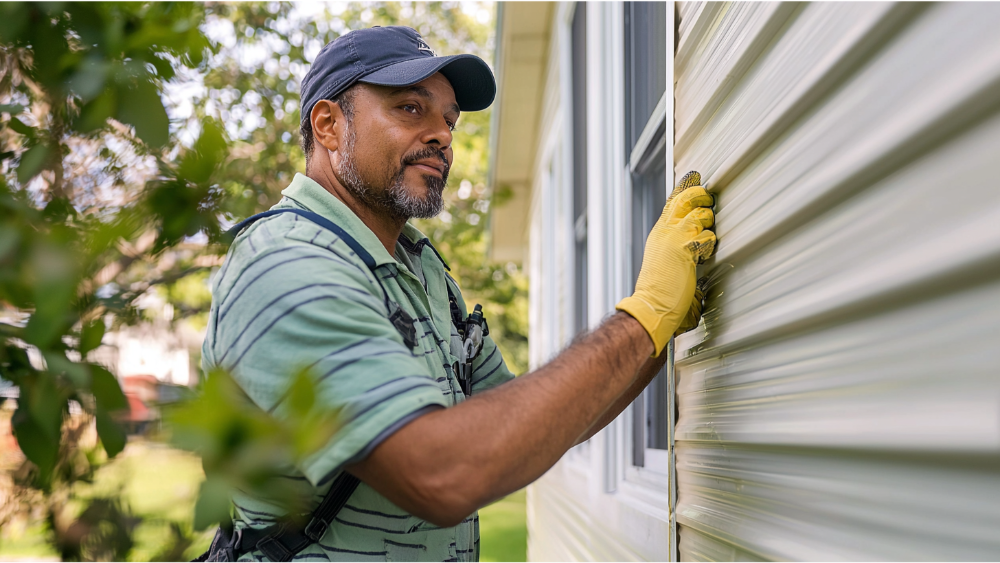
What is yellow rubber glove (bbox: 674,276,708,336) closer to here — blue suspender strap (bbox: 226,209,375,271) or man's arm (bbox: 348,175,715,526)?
man's arm (bbox: 348,175,715,526)

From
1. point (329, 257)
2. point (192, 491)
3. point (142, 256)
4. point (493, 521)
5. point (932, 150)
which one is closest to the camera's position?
point (192, 491)

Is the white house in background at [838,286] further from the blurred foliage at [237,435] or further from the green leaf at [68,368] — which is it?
the green leaf at [68,368]

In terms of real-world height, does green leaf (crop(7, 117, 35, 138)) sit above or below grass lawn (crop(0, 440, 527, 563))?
above

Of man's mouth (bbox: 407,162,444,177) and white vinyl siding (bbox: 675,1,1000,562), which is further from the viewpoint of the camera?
man's mouth (bbox: 407,162,444,177)

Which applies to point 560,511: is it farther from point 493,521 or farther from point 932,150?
point 493,521

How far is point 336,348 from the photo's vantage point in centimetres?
124

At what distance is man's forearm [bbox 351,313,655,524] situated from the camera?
1.19 m

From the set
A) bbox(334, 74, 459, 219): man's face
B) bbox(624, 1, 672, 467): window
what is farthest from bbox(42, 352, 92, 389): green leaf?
bbox(624, 1, 672, 467): window

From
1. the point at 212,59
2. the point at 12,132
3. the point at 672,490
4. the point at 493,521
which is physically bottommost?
the point at 493,521

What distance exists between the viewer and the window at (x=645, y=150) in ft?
7.51

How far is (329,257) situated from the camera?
1.39 m

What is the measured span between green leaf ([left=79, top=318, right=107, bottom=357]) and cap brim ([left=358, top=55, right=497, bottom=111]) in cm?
155

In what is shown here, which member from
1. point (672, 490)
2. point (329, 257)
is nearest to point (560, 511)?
point (672, 490)

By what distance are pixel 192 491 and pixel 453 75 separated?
2007 millimetres
